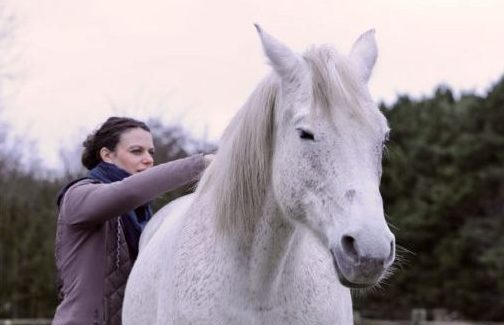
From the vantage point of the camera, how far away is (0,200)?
68.2 ft

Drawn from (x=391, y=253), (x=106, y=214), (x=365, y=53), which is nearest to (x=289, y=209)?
(x=391, y=253)

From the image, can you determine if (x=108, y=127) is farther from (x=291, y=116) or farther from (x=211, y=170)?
(x=291, y=116)

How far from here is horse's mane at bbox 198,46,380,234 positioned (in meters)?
3.52

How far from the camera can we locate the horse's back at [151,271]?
4.24 meters

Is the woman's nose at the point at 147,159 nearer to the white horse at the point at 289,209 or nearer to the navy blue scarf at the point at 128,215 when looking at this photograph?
the navy blue scarf at the point at 128,215

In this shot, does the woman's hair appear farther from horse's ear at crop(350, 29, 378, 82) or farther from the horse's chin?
the horse's chin

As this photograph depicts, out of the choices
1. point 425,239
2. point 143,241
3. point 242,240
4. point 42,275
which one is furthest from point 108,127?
point 425,239

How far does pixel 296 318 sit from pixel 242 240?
0.38m

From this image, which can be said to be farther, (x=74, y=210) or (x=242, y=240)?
(x=74, y=210)

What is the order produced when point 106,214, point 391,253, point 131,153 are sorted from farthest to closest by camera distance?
point 131,153, point 106,214, point 391,253

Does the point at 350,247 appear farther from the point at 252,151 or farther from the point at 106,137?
the point at 106,137

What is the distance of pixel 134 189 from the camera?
442 cm

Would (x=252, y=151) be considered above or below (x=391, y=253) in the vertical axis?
above

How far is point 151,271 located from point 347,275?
151cm
